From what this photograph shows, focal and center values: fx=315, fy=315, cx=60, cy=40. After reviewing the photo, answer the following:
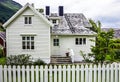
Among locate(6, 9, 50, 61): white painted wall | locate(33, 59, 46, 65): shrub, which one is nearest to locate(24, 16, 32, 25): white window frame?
locate(6, 9, 50, 61): white painted wall

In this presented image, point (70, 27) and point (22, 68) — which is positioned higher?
point (70, 27)

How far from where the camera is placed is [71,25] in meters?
38.3

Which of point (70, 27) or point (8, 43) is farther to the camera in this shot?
point (70, 27)

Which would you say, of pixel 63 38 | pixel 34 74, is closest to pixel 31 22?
pixel 63 38

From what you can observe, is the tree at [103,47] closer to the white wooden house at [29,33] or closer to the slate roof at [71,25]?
the white wooden house at [29,33]

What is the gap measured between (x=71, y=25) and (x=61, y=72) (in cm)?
2402

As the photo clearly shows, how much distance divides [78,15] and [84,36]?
6.46 m

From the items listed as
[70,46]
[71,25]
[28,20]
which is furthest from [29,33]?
[71,25]

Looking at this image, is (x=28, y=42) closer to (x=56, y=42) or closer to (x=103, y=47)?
(x=56, y=42)

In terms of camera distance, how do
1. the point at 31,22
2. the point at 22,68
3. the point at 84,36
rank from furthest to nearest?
the point at 84,36
the point at 31,22
the point at 22,68

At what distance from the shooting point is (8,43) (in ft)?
104

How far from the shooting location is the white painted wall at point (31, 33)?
31391 millimetres

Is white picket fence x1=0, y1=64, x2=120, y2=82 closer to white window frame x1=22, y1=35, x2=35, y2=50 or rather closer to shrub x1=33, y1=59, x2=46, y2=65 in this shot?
shrub x1=33, y1=59, x2=46, y2=65

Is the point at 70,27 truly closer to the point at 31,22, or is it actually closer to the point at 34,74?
the point at 31,22
